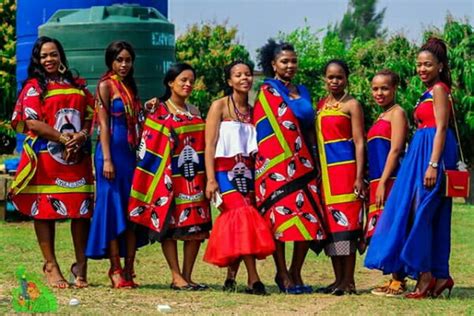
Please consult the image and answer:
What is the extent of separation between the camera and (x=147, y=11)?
13539 millimetres

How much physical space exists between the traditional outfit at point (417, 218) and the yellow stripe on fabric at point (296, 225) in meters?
0.43

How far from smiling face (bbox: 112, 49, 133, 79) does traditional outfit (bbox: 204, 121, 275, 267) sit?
2.55 ft

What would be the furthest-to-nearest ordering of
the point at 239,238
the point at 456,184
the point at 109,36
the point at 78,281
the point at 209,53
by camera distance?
the point at 209,53, the point at 109,36, the point at 78,281, the point at 239,238, the point at 456,184

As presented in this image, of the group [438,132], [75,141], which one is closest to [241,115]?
[75,141]

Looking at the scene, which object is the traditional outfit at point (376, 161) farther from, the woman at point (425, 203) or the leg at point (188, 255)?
the leg at point (188, 255)

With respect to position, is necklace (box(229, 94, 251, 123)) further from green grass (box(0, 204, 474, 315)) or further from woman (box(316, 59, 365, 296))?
green grass (box(0, 204, 474, 315))

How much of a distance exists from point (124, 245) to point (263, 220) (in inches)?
40.8

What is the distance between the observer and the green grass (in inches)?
289

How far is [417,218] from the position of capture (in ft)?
25.7

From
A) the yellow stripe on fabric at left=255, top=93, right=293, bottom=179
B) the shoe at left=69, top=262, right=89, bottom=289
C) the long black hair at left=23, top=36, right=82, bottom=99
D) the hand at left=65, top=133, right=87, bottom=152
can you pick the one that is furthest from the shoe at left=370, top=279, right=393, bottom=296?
the long black hair at left=23, top=36, right=82, bottom=99

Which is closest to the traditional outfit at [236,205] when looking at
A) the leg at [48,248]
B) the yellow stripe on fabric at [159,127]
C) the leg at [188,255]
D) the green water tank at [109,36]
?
the leg at [188,255]

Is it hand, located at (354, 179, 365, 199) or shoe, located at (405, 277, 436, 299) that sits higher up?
hand, located at (354, 179, 365, 199)

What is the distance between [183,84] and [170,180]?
66cm

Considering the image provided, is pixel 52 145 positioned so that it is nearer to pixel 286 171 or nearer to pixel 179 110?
pixel 179 110
